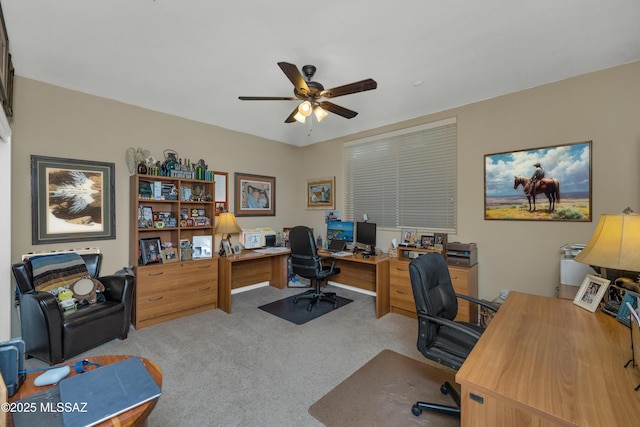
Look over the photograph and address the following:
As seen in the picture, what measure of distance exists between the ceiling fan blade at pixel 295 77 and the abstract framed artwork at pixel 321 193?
2593 mm

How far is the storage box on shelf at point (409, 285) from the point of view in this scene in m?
3.02

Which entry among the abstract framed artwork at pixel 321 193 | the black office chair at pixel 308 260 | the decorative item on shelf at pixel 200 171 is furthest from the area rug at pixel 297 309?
the decorative item on shelf at pixel 200 171

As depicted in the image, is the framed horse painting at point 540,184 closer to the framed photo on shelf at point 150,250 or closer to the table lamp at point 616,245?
the table lamp at point 616,245

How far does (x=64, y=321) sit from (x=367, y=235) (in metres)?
3.52

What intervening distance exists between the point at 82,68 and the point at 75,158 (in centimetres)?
101

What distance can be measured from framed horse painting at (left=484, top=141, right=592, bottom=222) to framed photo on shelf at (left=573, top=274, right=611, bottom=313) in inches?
52.6

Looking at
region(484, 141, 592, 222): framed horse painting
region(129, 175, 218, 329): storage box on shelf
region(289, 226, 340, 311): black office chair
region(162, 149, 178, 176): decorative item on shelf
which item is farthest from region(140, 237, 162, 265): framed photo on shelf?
region(484, 141, 592, 222): framed horse painting

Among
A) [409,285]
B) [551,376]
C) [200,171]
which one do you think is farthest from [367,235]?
[551,376]

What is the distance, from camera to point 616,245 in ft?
4.81

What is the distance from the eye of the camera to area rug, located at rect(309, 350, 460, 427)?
1.76m

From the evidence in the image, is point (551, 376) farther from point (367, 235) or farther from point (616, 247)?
point (367, 235)

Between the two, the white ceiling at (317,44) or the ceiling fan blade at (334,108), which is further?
the ceiling fan blade at (334,108)

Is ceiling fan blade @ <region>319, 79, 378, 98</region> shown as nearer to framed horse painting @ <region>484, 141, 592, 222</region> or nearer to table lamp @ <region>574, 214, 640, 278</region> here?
table lamp @ <region>574, 214, 640, 278</region>

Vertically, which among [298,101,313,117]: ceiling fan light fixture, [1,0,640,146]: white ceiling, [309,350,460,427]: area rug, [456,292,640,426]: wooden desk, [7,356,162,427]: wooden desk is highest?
[1,0,640,146]: white ceiling
